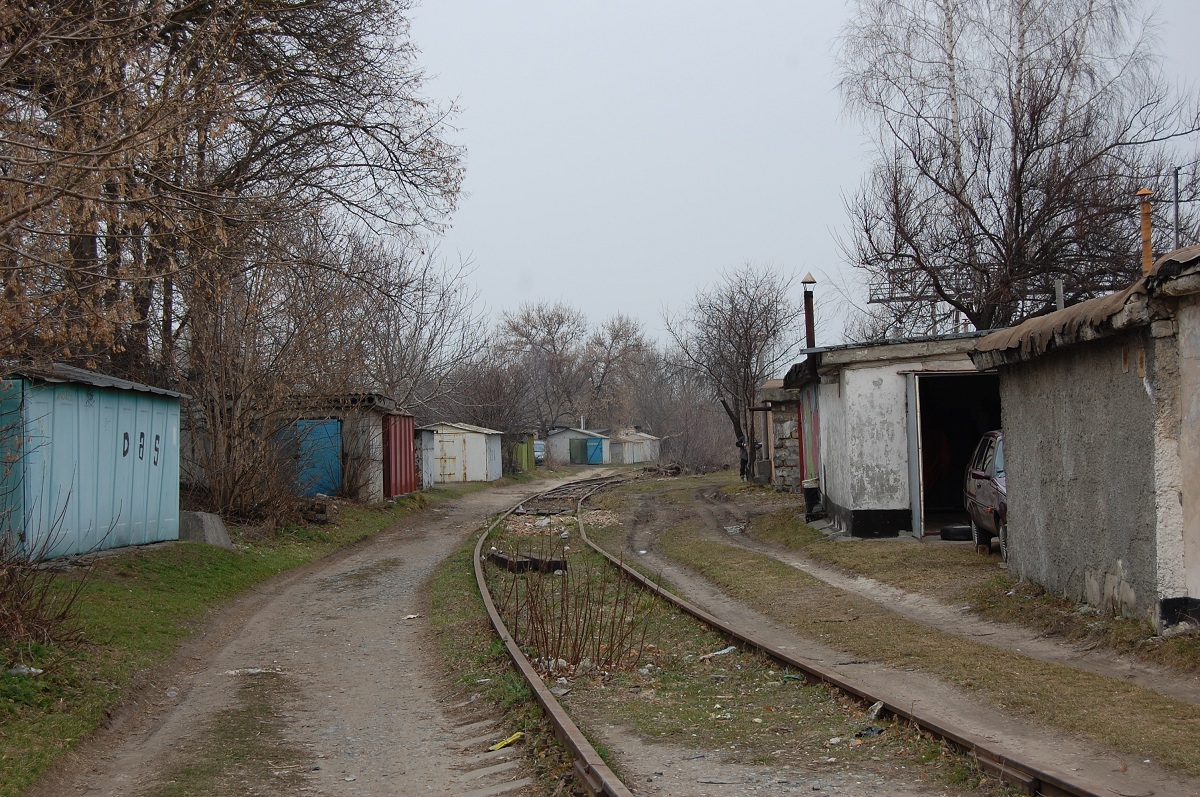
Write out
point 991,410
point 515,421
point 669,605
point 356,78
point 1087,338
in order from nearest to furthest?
point 1087,338 < point 669,605 < point 356,78 < point 991,410 < point 515,421

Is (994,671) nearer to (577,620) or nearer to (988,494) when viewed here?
(577,620)

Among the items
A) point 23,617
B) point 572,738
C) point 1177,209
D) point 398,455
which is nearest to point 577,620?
point 572,738

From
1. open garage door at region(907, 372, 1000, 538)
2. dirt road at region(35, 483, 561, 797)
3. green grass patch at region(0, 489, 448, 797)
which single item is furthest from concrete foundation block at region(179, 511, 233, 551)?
open garage door at region(907, 372, 1000, 538)

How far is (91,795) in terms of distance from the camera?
241 inches

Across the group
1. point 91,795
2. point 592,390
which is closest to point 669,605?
point 91,795

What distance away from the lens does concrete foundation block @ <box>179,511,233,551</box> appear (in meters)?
16.9

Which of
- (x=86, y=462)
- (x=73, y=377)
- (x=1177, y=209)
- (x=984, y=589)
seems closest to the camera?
(x=984, y=589)

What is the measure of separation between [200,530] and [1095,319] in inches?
544

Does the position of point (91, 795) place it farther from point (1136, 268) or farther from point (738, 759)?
point (1136, 268)

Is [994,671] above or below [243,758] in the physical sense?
above

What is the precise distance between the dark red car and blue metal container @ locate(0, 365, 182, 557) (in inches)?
436

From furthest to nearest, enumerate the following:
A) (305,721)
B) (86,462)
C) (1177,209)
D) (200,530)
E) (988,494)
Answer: (1177,209)
(200,530)
(988,494)
(86,462)
(305,721)

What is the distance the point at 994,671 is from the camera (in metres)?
7.98

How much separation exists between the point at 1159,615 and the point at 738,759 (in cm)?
422
